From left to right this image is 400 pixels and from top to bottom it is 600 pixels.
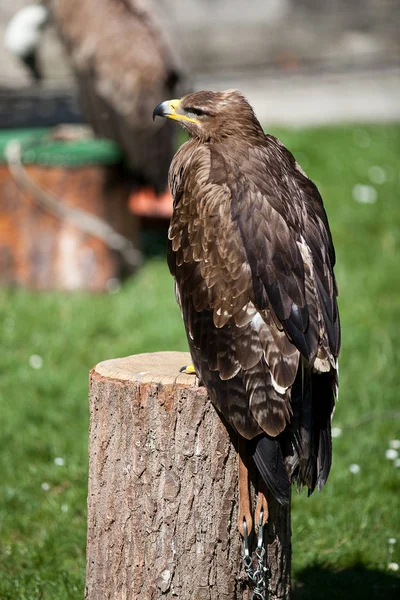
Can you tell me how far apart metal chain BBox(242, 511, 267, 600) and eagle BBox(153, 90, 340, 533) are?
48 mm

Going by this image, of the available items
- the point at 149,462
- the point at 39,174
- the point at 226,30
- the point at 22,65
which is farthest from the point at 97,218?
the point at 226,30

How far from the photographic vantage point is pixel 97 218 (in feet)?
23.1

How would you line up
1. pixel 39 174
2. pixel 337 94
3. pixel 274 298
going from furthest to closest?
pixel 337 94
pixel 39 174
pixel 274 298

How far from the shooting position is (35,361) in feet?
19.0

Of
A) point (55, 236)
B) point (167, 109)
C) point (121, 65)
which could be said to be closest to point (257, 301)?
point (167, 109)

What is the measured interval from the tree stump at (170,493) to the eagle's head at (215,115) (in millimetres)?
831

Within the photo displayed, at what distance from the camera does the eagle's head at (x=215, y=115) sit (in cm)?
317

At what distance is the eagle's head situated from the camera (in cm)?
317

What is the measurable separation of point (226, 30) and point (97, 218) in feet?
16.3

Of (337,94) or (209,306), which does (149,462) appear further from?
(337,94)

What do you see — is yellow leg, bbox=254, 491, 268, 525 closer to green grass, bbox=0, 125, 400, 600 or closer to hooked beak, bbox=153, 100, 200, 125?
green grass, bbox=0, 125, 400, 600

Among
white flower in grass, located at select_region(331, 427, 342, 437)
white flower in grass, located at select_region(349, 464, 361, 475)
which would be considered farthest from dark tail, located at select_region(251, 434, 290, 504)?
white flower in grass, located at select_region(331, 427, 342, 437)

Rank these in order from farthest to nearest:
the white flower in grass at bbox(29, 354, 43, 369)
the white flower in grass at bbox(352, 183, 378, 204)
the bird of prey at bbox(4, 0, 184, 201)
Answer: the white flower in grass at bbox(352, 183, 378, 204)
the bird of prey at bbox(4, 0, 184, 201)
the white flower in grass at bbox(29, 354, 43, 369)

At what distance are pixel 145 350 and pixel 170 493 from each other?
3.02m
